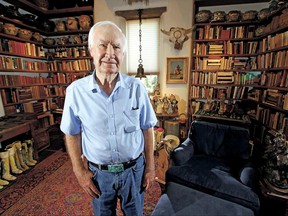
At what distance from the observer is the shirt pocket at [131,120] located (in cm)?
95

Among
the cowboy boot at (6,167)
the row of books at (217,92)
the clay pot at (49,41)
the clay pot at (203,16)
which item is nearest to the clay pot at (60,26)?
the clay pot at (49,41)

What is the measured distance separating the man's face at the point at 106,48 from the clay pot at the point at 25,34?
288 centimetres

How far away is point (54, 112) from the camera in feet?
11.8

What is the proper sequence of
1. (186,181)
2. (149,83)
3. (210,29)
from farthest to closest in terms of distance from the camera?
(149,83) < (210,29) < (186,181)

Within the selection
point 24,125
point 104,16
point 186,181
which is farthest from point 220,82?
point 24,125

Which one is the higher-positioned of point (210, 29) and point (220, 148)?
point (210, 29)

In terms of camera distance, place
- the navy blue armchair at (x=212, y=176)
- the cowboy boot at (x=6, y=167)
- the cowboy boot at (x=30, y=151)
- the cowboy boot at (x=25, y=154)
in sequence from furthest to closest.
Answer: the cowboy boot at (x=30, y=151), the cowboy boot at (x=25, y=154), the cowboy boot at (x=6, y=167), the navy blue armchair at (x=212, y=176)

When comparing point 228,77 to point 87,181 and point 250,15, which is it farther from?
point 87,181

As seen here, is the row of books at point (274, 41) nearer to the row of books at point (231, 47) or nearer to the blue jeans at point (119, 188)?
the row of books at point (231, 47)

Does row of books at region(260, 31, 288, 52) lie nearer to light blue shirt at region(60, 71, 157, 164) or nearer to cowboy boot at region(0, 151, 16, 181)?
light blue shirt at region(60, 71, 157, 164)

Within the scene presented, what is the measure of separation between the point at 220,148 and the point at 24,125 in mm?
2746

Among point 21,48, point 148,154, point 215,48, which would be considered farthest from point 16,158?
point 215,48

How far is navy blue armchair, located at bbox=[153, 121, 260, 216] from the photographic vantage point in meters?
1.22

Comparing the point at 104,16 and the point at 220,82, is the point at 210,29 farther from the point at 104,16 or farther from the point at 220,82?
the point at 104,16
